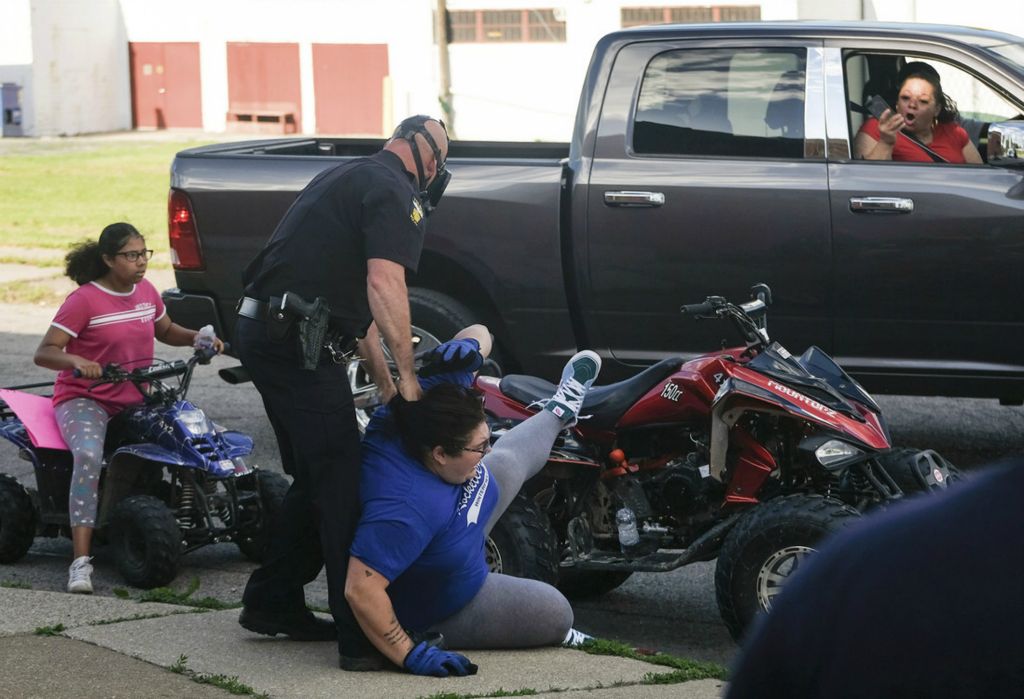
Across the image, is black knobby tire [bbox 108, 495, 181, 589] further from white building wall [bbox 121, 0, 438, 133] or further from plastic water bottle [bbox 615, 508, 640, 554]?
white building wall [bbox 121, 0, 438, 133]

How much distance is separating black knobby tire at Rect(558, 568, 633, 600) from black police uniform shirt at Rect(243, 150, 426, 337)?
56.9 inches

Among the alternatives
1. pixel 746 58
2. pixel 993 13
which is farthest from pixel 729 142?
pixel 993 13

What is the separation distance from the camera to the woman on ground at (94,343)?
571 cm

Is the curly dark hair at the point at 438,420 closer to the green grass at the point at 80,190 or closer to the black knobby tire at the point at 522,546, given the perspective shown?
the black knobby tire at the point at 522,546

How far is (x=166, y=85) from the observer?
36.9 meters

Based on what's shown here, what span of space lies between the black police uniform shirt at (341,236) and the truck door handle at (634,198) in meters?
2.20

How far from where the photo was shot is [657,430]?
5242 millimetres

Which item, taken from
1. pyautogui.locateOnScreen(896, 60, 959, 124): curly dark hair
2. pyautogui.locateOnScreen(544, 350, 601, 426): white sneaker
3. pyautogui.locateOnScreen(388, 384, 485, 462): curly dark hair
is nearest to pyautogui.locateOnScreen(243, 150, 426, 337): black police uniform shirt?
pyautogui.locateOnScreen(388, 384, 485, 462): curly dark hair

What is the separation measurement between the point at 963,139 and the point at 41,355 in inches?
161

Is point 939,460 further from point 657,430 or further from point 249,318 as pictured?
point 249,318

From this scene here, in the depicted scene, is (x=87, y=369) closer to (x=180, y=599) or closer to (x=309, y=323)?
(x=180, y=599)

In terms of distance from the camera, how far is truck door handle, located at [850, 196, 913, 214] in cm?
654

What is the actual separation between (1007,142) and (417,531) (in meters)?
2.95

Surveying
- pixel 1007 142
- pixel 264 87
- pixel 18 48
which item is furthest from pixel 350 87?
pixel 1007 142
